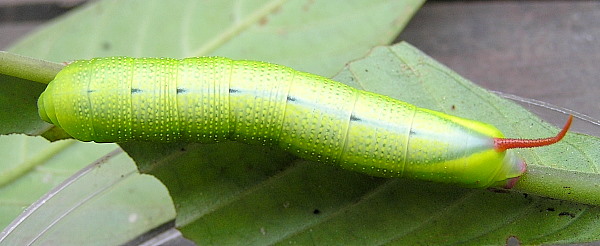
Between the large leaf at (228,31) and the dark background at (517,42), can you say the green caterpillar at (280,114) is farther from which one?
the dark background at (517,42)

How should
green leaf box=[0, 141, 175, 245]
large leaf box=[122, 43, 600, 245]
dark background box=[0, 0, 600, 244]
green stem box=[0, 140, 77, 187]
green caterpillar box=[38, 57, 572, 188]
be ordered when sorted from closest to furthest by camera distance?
green caterpillar box=[38, 57, 572, 188]
large leaf box=[122, 43, 600, 245]
green leaf box=[0, 141, 175, 245]
green stem box=[0, 140, 77, 187]
dark background box=[0, 0, 600, 244]

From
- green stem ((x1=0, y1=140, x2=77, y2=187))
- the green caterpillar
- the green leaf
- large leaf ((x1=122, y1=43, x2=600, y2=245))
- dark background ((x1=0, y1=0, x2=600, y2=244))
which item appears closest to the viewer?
the green caterpillar

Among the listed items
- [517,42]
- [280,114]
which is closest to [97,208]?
→ [280,114]

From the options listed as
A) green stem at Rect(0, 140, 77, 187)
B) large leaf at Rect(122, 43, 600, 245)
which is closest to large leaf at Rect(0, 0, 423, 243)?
green stem at Rect(0, 140, 77, 187)

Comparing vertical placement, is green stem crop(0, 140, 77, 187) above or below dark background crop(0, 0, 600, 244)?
below

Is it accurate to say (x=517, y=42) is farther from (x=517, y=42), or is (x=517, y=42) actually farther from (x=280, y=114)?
(x=280, y=114)

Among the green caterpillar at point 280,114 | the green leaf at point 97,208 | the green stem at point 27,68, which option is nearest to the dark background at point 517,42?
the green caterpillar at point 280,114

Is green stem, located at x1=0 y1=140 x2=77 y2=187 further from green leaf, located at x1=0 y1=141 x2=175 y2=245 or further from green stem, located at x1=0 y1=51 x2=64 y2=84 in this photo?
green stem, located at x1=0 y1=51 x2=64 y2=84

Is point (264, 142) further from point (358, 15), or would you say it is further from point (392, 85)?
point (358, 15)
